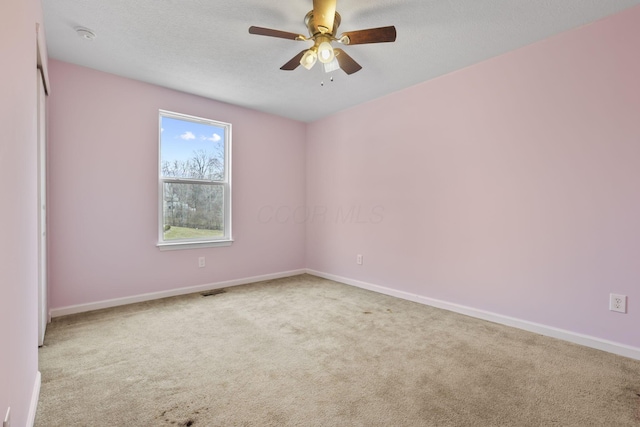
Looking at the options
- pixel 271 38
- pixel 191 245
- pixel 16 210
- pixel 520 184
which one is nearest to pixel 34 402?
pixel 16 210

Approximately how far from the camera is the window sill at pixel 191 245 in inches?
144

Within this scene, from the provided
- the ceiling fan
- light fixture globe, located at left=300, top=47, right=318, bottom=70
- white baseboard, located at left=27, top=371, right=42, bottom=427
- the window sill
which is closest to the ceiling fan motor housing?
the ceiling fan

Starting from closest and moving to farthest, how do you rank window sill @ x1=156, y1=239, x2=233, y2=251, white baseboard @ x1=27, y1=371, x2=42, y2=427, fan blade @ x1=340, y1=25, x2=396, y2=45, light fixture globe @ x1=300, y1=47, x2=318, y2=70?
white baseboard @ x1=27, y1=371, x2=42, y2=427, fan blade @ x1=340, y1=25, x2=396, y2=45, light fixture globe @ x1=300, y1=47, x2=318, y2=70, window sill @ x1=156, y1=239, x2=233, y2=251

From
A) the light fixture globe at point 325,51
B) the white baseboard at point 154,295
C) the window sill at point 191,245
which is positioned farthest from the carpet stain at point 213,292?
the light fixture globe at point 325,51

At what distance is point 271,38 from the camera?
8.38 feet

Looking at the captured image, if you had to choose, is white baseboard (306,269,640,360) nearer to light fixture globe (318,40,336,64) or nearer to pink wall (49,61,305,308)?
pink wall (49,61,305,308)

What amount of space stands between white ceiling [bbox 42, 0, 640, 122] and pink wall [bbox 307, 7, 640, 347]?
11.4 inches

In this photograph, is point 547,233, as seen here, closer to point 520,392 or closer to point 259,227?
point 520,392

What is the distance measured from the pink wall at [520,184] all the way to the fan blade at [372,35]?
1.47 m

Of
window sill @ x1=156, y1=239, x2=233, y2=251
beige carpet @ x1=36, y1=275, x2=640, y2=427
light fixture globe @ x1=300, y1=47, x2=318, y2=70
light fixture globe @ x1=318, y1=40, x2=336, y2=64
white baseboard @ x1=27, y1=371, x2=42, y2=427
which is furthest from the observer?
window sill @ x1=156, y1=239, x2=233, y2=251

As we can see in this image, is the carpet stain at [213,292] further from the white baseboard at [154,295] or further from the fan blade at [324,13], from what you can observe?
the fan blade at [324,13]

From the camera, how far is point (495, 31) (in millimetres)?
2451

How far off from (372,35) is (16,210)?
7.00 ft

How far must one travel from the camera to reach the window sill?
365cm
